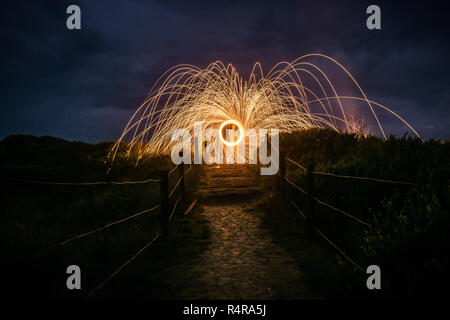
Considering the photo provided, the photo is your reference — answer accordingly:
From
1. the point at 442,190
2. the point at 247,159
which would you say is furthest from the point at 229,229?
the point at 247,159

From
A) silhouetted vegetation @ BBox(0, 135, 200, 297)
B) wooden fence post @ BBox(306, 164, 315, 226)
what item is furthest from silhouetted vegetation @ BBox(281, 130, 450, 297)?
silhouetted vegetation @ BBox(0, 135, 200, 297)

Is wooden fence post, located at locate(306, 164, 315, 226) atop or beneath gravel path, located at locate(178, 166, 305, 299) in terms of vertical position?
atop

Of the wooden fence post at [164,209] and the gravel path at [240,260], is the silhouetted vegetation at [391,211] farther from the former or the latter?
the wooden fence post at [164,209]

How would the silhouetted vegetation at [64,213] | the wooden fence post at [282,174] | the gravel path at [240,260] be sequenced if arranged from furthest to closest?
the wooden fence post at [282,174], the silhouetted vegetation at [64,213], the gravel path at [240,260]

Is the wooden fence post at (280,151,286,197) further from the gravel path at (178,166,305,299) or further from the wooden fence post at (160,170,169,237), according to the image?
the wooden fence post at (160,170,169,237)

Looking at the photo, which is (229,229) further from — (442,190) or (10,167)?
(10,167)

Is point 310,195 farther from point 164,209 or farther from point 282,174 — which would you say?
point 164,209

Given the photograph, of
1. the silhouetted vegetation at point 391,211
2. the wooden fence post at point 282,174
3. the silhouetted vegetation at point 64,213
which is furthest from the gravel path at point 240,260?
the silhouetted vegetation at point 64,213

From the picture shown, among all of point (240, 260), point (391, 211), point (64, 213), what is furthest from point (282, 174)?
point (64, 213)

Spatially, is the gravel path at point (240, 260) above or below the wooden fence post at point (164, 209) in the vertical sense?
below

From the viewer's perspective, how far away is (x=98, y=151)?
20.0 metres

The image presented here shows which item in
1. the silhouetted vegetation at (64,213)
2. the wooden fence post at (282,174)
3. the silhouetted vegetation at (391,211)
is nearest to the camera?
the silhouetted vegetation at (391,211)

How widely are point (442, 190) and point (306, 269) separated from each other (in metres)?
2.25
